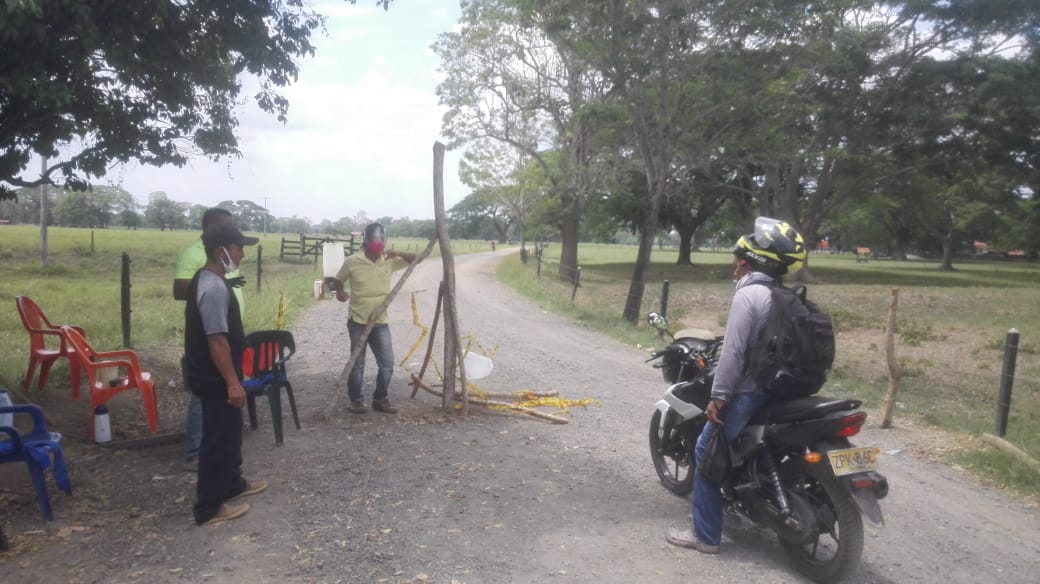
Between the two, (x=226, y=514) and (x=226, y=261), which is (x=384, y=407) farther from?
(x=226, y=261)

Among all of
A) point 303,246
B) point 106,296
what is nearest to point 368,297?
point 106,296

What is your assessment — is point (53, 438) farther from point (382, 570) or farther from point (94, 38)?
point (94, 38)

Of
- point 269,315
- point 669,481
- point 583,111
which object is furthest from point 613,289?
point 669,481

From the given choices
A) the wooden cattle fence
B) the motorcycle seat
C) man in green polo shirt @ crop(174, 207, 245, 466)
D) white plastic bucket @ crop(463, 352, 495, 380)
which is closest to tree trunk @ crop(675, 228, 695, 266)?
the wooden cattle fence

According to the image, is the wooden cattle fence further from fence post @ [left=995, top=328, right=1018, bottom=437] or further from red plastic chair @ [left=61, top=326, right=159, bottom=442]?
fence post @ [left=995, top=328, right=1018, bottom=437]

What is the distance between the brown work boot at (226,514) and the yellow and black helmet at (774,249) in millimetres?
3310

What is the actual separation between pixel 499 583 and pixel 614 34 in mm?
12038

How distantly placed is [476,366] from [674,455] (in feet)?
9.22

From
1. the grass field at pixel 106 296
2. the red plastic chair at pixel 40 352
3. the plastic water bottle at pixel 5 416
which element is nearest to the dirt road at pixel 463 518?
the plastic water bottle at pixel 5 416

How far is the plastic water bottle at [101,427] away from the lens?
19.0 ft

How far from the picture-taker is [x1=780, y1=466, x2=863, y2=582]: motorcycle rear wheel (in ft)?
11.7

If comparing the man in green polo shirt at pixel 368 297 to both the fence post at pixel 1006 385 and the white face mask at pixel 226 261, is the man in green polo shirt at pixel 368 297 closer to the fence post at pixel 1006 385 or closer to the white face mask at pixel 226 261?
the white face mask at pixel 226 261

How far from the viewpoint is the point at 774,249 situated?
12.5 feet

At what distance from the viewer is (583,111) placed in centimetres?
1505
